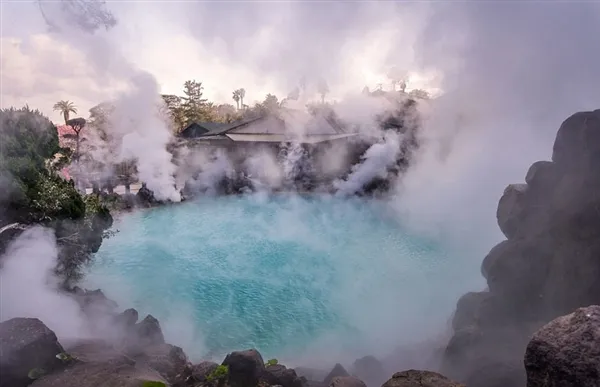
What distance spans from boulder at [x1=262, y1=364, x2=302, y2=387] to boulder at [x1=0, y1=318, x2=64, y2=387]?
389cm

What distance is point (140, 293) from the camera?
15109 mm

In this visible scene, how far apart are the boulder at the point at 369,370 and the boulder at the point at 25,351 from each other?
22.5 ft

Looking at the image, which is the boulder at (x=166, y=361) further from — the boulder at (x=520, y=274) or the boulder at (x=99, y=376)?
the boulder at (x=520, y=274)

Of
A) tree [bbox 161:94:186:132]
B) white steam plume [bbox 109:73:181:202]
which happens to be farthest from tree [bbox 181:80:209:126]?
white steam plume [bbox 109:73:181:202]

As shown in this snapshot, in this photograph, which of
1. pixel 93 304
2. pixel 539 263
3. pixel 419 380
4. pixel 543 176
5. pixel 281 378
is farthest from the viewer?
pixel 93 304

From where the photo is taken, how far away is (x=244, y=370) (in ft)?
28.9

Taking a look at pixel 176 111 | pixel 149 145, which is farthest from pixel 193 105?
pixel 149 145

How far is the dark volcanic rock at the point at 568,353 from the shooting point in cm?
505

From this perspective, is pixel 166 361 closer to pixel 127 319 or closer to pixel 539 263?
pixel 127 319

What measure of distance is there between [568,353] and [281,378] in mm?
5574

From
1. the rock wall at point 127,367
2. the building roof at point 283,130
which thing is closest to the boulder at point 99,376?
the rock wall at point 127,367

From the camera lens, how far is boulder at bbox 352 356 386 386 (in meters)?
11.0

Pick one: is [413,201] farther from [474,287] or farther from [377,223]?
[474,287]

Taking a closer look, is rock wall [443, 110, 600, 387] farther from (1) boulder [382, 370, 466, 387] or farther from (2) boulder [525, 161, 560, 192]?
(1) boulder [382, 370, 466, 387]
